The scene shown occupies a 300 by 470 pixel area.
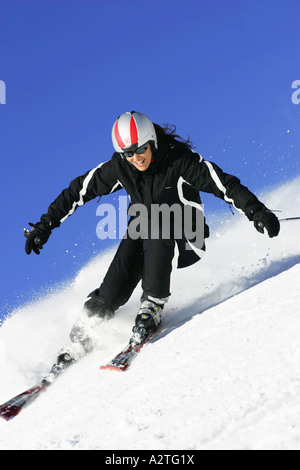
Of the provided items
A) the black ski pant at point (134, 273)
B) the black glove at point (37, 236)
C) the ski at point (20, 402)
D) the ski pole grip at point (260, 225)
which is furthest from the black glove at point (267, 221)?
the ski at point (20, 402)

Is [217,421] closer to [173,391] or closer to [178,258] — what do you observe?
[173,391]

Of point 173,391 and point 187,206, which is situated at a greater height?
point 187,206

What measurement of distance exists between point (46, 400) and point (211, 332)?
52.8 inches

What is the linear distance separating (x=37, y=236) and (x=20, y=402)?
1664 millimetres

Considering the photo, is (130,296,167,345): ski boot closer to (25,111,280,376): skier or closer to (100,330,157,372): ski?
(25,111,280,376): skier

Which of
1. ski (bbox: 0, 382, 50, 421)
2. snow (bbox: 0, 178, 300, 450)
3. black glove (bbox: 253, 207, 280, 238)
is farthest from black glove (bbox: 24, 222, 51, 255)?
black glove (bbox: 253, 207, 280, 238)

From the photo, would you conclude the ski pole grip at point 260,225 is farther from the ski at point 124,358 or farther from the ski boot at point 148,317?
the ski at point 124,358

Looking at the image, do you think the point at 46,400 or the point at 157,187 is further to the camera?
the point at 157,187

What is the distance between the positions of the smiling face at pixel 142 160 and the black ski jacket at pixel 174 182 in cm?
7

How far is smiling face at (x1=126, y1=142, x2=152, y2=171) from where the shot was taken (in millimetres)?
4348

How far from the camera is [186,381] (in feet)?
9.41

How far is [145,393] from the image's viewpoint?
2.89 m

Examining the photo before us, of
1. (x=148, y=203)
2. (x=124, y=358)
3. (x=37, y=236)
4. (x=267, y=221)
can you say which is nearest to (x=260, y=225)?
(x=267, y=221)
